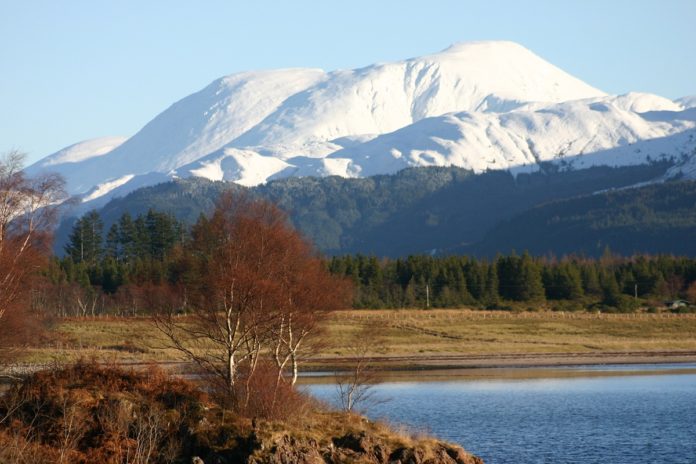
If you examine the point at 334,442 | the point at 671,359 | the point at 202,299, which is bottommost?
the point at 671,359

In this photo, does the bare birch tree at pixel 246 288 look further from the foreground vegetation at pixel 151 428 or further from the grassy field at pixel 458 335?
the grassy field at pixel 458 335

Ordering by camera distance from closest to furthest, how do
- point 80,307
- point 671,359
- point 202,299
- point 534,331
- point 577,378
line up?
point 202,299 → point 577,378 → point 671,359 → point 534,331 → point 80,307

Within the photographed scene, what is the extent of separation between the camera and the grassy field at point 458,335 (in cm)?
9288

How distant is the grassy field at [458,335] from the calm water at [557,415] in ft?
62.8

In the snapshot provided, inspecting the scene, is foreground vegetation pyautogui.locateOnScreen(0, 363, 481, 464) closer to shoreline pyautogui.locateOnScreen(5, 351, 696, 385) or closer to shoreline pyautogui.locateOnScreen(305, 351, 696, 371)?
shoreline pyautogui.locateOnScreen(5, 351, 696, 385)

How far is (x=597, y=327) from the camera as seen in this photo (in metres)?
114

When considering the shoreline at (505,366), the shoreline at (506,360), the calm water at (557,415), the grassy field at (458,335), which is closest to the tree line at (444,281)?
the grassy field at (458,335)

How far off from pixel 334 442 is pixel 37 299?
3461 inches

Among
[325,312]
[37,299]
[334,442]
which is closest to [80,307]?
[37,299]

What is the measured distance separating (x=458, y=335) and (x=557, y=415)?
169 ft

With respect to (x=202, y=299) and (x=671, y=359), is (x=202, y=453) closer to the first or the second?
(x=202, y=299)

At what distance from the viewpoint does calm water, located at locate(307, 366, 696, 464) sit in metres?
44.7

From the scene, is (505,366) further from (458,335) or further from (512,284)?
(512,284)

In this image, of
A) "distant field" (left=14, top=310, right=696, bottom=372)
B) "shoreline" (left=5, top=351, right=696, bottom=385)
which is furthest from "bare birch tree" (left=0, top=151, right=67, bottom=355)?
"distant field" (left=14, top=310, right=696, bottom=372)
